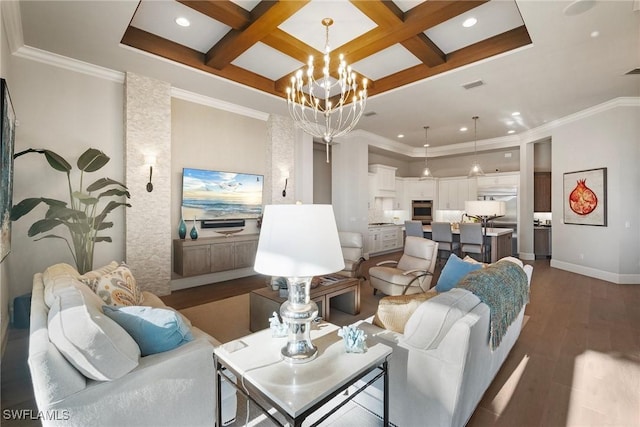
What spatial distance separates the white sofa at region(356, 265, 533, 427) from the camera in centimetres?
146

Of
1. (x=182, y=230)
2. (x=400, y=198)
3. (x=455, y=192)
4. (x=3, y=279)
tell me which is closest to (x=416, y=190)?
(x=400, y=198)

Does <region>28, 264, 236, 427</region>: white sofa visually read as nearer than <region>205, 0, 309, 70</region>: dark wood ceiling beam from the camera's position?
Yes

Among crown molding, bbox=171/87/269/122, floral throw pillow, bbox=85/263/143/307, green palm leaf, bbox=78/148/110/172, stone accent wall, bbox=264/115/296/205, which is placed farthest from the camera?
stone accent wall, bbox=264/115/296/205

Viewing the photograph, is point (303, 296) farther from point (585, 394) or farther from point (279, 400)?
point (585, 394)

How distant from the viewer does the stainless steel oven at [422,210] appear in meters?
9.09

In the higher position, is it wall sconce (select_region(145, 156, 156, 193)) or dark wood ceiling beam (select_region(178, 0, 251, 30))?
dark wood ceiling beam (select_region(178, 0, 251, 30))

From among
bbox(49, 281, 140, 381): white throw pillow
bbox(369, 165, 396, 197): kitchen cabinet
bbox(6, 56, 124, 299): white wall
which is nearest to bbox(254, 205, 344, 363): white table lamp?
bbox(49, 281, 140, 381): white throw pillow

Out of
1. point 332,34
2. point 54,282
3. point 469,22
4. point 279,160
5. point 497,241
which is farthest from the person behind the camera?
point 279,160

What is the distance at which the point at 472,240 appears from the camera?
5398mm

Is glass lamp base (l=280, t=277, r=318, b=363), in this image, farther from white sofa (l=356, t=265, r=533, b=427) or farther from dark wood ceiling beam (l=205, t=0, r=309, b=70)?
dark wood ceiling beam (l=205, t=0, r=309, b=70)

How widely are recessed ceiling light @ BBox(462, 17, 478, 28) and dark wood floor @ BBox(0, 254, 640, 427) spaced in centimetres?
338

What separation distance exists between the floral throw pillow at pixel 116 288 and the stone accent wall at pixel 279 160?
3.33 meters

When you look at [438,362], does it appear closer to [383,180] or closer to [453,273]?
[453,273]

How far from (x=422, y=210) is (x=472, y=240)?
12.8 feet
